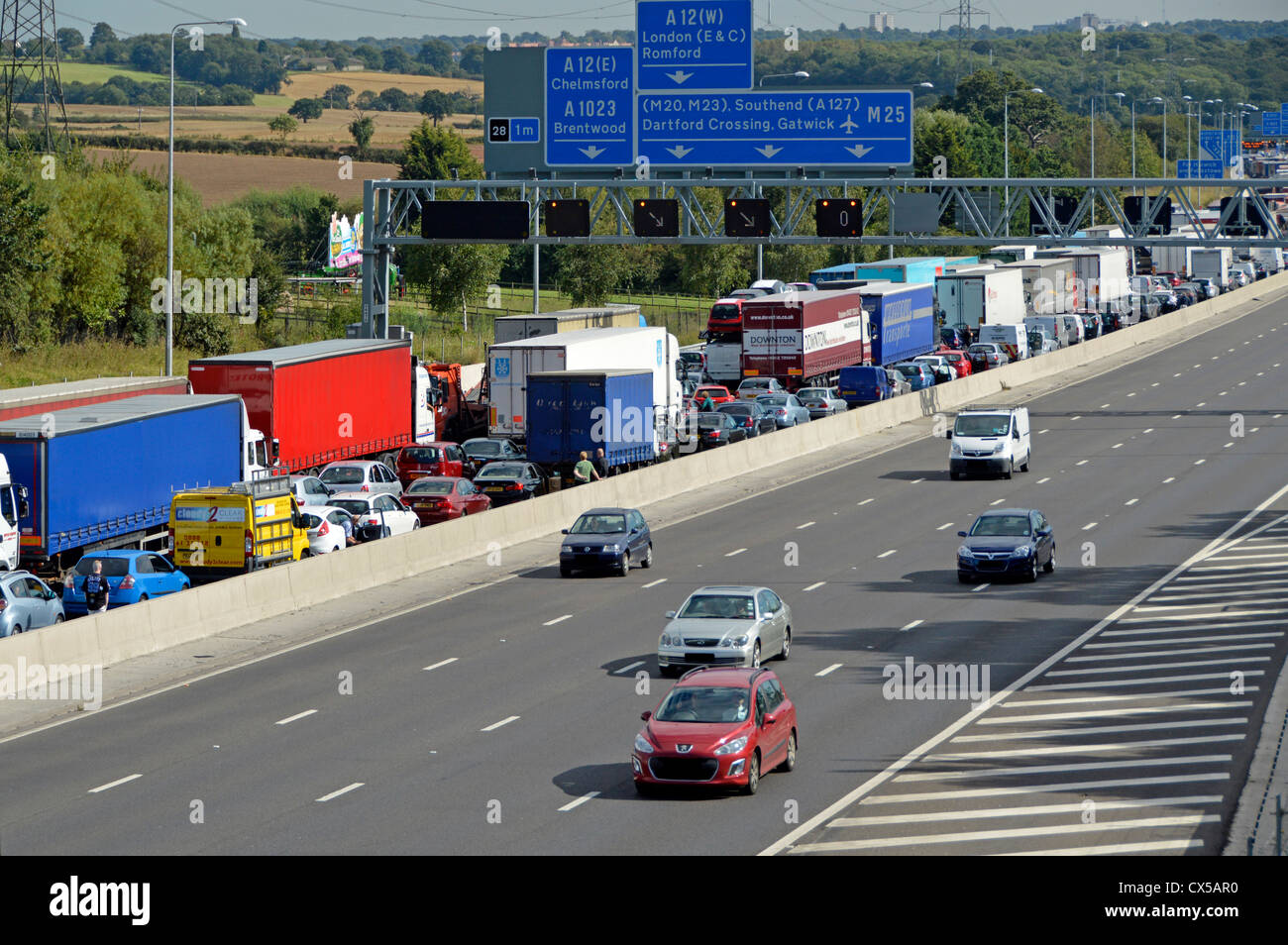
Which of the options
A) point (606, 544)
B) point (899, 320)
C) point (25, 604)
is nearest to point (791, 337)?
point (899, 320)

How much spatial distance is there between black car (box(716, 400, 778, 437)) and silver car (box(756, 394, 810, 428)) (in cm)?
21

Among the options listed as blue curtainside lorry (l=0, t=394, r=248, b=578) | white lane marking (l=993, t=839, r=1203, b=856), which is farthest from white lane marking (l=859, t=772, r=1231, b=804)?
blue curtainside lorry (l=0, t=394, r=248, b=578)

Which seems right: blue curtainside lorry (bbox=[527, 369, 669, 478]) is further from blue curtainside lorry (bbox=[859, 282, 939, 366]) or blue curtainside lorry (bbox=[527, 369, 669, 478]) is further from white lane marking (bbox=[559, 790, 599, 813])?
white lane marking (bbox=[559, 790, 599, 813])

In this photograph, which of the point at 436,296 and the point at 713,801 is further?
the point at 436,296

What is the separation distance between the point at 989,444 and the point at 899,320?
86.8 feet

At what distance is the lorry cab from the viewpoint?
107ft

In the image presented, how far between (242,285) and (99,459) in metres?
49.4

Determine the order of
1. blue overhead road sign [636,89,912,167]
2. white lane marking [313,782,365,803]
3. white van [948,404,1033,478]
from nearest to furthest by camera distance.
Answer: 1. white lane marking [313,782,365,803]
2. white van [948,404,1033,478]
3. blue overhead road sign [636,89,912,167]

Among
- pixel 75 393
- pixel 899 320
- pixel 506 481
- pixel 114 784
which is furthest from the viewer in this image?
pixel 899 320

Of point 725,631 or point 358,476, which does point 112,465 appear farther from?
point 725,631

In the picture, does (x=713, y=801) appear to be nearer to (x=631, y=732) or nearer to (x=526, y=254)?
(x=631, y=732)

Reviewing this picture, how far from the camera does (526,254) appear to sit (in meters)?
125

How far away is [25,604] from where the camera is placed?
29641 mm
